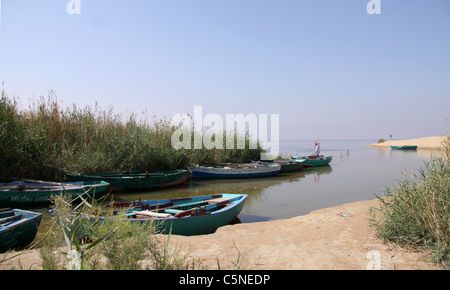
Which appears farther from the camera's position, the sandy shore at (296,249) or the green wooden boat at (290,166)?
the green wooden boat at (290,166)

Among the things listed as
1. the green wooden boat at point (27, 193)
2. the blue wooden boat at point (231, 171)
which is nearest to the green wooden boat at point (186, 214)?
the green wooden boat at point (27, 193)

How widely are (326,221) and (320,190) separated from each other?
7.06 meters

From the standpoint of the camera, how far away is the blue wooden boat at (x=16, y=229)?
4.71 metres

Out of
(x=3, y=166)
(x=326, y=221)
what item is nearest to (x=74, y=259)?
(x=326, y=221)

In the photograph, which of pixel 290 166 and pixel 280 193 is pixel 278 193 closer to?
pixel 280 193

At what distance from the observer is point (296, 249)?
471cm

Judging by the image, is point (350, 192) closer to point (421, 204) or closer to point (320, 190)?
point (320, 190)

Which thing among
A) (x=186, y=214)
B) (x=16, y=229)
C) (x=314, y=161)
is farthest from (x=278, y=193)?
(x=314, y=161)

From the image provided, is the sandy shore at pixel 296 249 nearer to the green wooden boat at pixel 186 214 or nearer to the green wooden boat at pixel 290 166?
the green wooden boat at pixel 186 214

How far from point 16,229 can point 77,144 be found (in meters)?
9.51

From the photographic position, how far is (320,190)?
13.5 meters

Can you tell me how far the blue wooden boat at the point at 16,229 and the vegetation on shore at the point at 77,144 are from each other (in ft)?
19.0

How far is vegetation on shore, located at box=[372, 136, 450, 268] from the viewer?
3.96 metres

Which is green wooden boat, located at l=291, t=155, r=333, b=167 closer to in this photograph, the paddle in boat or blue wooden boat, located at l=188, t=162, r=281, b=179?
blue wooden boat, located at l=188, t=162, r=281, b=179
